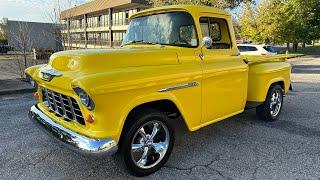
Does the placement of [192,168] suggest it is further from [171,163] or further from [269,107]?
[269,107]

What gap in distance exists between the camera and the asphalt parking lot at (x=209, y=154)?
388 cm

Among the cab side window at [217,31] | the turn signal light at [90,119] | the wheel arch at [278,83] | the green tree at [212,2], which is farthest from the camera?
the green tree at [212,2]

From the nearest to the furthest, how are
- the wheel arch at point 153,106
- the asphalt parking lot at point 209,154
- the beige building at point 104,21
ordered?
1. the wheel arch at point 153,106
2. the asphalt parking lot at point 209,154
3. the beige building at point 104,21

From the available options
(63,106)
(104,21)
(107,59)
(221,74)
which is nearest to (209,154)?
(221,74)

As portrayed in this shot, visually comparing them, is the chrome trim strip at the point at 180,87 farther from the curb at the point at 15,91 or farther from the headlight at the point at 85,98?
the curb at the point at 15,91

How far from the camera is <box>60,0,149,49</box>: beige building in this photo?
39344mm

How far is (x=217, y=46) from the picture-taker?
4.81 m

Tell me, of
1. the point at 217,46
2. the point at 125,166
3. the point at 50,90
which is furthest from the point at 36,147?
the point at 217,46

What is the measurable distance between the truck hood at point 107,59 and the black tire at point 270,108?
107 inches

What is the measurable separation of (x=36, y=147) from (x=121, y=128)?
80.8 inches

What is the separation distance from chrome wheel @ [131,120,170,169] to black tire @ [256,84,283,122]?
2.78m

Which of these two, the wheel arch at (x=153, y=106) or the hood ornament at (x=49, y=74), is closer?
the wheel arch at (x=153, y=106)

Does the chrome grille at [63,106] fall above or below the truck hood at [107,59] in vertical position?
below

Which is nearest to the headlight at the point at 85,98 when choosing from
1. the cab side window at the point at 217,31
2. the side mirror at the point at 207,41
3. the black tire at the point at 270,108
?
the side mirror at the point at 207,41
